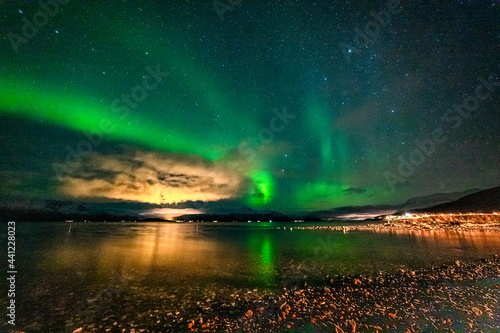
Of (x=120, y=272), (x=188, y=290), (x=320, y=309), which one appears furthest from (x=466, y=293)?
(x=120, y=272)

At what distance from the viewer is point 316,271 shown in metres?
24.5

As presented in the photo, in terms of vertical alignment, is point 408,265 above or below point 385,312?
below

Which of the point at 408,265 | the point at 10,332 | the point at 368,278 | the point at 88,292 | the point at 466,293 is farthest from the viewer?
the point at 408,265

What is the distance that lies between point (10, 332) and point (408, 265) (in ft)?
108

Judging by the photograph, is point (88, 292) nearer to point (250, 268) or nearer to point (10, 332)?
point (10, 332)

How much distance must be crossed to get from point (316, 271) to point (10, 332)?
2203cm

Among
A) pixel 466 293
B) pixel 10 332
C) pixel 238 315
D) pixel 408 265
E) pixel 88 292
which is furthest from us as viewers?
pixel 408 265

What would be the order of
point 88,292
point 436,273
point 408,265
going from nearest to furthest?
point 88,292 < point 436,273 < point 408,265

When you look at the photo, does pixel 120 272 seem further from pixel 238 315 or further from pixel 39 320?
pixel 238 315

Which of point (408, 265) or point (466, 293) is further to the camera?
point (408, 265)

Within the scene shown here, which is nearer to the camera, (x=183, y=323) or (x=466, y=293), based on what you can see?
(x=183, y=323)

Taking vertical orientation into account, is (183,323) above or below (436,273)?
above

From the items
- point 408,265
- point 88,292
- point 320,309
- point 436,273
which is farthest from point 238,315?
point 408,265

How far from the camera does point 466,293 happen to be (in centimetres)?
1525
